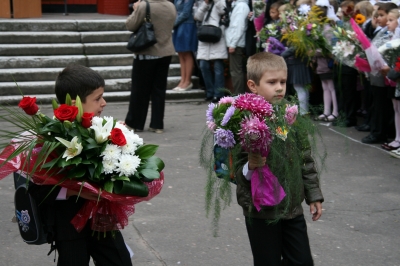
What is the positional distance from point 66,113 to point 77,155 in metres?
0.22

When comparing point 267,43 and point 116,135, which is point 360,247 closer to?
point 116,135

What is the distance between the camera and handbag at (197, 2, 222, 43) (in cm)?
1224

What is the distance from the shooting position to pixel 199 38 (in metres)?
12.4

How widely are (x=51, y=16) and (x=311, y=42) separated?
300 inches

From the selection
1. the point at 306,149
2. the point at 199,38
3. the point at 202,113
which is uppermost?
the point at 306,149

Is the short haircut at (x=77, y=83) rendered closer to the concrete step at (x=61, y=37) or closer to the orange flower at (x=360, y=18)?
the orange flower at (x=360, y=18)

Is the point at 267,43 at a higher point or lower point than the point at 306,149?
lower

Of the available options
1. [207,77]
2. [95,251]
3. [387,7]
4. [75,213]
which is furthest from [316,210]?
[207,77]

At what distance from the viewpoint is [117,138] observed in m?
3.60

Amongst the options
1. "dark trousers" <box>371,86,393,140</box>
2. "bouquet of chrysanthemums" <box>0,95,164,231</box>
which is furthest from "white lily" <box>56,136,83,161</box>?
"dark trousers" <box>371,86,393,140</box>

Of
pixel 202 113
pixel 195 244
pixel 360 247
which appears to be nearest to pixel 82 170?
pixel 195 244

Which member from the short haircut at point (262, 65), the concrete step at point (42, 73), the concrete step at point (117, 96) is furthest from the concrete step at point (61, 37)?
the short haircut at point (262, 65)

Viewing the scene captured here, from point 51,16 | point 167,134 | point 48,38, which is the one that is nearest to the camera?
point 167,134

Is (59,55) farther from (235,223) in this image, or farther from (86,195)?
(86,195)
